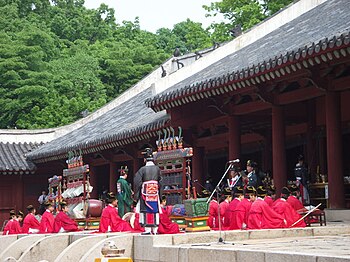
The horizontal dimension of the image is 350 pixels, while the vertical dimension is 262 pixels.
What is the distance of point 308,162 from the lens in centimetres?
1725

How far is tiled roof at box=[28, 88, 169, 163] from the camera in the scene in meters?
19.4

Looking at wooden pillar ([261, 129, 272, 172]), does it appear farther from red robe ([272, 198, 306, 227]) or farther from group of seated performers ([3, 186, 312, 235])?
red robe ([272, 198, 306, 227])

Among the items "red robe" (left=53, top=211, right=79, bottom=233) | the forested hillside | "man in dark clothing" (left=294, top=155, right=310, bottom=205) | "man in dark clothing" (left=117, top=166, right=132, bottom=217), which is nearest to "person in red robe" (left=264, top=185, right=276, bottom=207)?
"man in dark clothing" (left=294, top=155, right=310, bottom=205)

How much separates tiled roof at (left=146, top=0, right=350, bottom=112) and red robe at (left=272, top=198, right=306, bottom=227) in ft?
8.12

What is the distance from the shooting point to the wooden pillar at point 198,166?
19.4 metres

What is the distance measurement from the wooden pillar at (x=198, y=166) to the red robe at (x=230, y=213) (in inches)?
251

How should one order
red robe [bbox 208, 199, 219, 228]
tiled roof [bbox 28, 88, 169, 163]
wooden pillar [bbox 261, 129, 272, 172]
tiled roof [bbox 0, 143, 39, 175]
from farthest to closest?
1. tiled roof [bbox 0, 143, 39, 175]
2. tiled roof [bbox 28, 88, 169, 163]
3. wooden pillar [bbox 261, 129, 272, 172]
4. red robe [bbox 208, 199, 219, 228]

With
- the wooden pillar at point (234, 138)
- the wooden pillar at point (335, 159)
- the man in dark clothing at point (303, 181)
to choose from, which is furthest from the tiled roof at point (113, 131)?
the wooden pillar at point (335, 159)

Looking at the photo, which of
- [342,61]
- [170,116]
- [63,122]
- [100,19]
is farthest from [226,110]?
[100,19]

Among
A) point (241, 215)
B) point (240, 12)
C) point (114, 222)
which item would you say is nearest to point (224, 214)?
point (241, 215)

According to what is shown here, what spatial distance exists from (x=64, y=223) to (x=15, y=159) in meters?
12.7

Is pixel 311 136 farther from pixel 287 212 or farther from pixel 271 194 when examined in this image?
pixel 287 212

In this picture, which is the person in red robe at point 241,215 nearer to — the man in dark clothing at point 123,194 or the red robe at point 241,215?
the red robe at point 241,215

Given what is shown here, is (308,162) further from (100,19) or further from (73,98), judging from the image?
(100,19)
